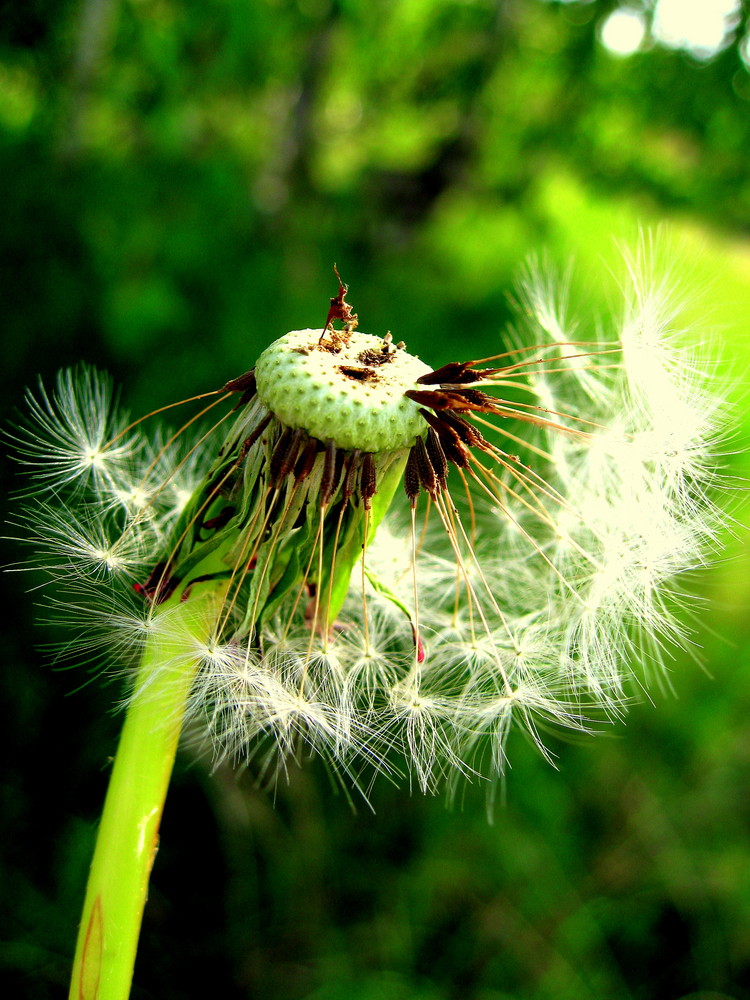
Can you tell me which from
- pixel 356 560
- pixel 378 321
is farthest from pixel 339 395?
pixel 378 321

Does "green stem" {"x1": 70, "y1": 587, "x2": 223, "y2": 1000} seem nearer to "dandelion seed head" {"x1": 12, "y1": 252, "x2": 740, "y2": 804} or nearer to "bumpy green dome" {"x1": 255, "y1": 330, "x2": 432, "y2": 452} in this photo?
"dandelion seed head" {"x1": 12, "y1": 252, "x2": 740, "y2": 804}

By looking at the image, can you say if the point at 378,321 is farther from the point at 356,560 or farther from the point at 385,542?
the point at 356,560

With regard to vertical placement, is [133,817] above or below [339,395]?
below

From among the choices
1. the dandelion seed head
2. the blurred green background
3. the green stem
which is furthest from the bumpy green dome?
the blurred green background

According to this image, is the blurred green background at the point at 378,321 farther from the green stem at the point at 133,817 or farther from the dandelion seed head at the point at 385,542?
the green stem at the point at 133,817

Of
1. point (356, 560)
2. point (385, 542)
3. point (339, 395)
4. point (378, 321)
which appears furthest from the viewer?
point (378, 321)

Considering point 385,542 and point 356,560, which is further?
point 385,542

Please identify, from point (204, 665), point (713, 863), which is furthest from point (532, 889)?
point (204, 665)

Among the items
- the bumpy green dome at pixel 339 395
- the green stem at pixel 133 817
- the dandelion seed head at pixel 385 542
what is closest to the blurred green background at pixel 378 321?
the dandelion seed head at pixel 385 542
